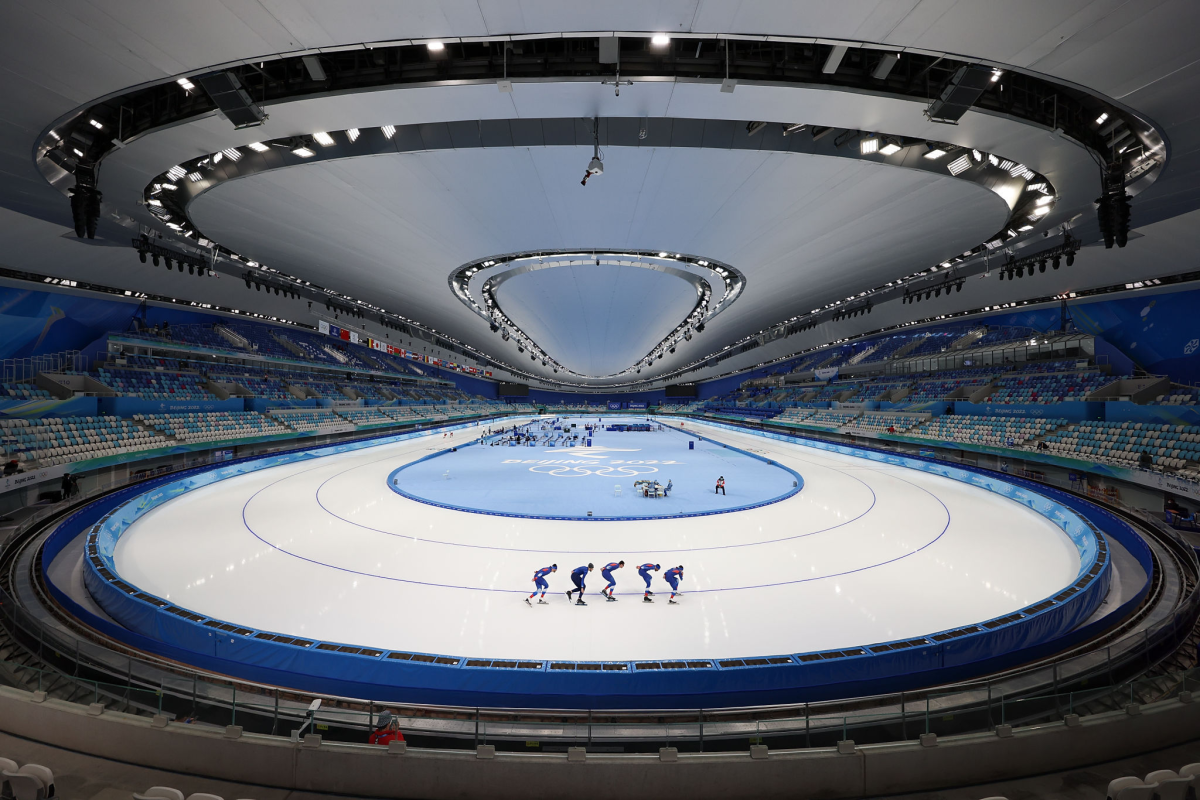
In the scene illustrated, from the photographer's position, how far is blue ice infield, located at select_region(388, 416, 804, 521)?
12.9 m

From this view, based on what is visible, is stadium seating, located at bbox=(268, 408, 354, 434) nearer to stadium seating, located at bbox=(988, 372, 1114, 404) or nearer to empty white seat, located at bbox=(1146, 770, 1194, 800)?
empty white seat, located at bbox=(1146, 770, 1194, 800)

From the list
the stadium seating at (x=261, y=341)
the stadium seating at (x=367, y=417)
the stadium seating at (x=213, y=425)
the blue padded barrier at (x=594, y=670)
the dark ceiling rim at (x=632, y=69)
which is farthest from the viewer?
the stadium seating at (x=367, y=417)

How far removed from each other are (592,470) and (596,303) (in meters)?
10.7

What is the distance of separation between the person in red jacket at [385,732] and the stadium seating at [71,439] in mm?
15149

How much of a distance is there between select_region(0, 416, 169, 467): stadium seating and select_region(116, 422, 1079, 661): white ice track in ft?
10.8

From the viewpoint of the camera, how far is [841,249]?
15.3 meters

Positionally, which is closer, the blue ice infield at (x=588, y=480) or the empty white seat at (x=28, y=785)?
the empty white seat at (x=28, y=785)

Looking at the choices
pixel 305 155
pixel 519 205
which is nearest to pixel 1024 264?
pixel 519 205

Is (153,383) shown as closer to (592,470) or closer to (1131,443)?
(592,470)

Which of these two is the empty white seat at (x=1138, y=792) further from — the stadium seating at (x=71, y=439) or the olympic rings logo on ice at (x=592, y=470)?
the stadium seating at (x=71, y=439)

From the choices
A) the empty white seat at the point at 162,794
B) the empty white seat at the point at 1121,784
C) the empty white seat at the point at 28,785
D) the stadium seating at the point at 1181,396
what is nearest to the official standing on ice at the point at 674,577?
the empty white seat at the point at 1121,784

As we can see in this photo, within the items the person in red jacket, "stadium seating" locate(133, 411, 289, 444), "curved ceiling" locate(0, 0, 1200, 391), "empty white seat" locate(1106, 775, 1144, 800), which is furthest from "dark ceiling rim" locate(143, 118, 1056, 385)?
"stadium seating" locate(133, 411, 289, 444)

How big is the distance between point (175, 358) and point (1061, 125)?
36.0 meters

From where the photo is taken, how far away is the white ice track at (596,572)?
6.06m
